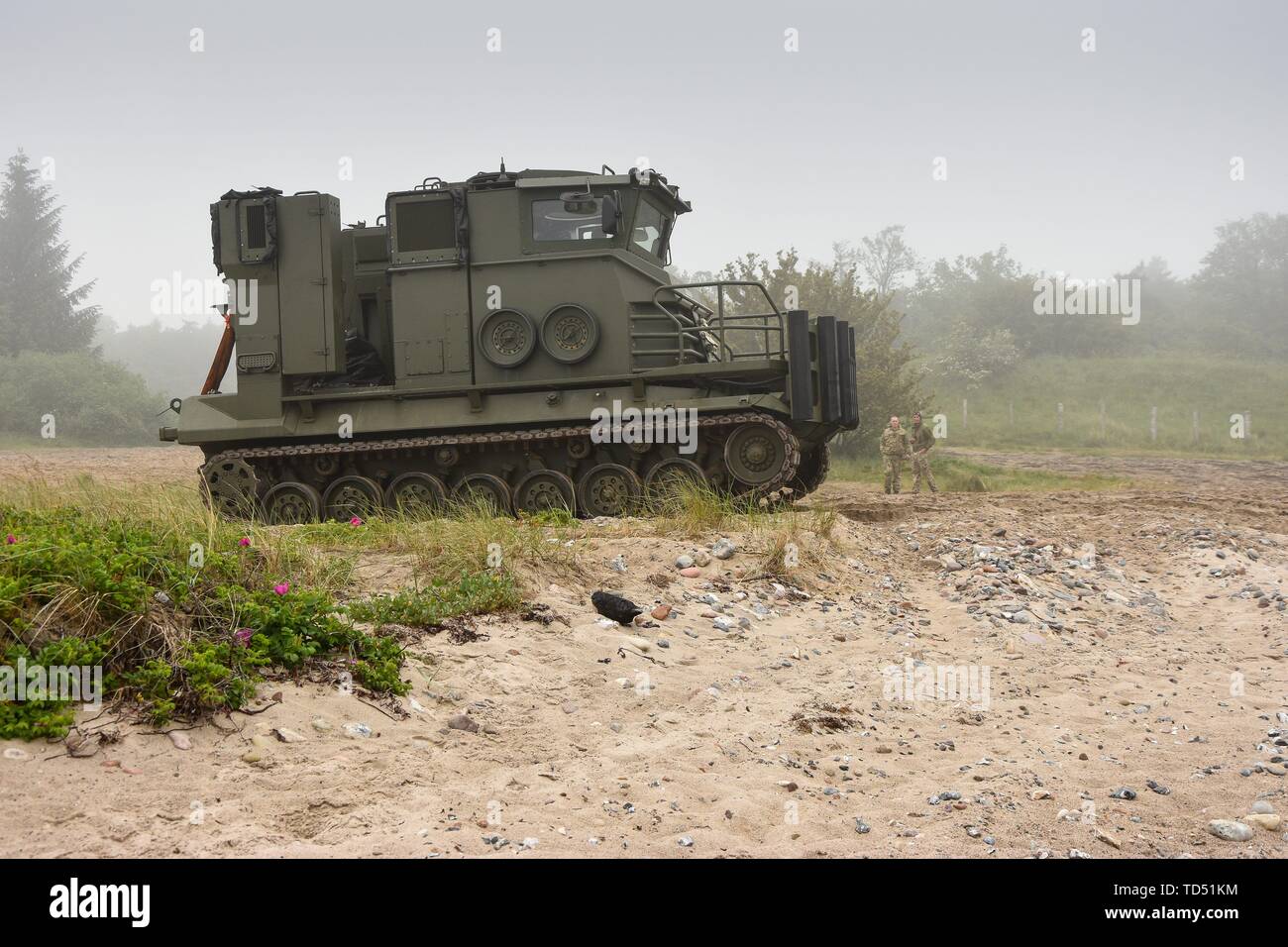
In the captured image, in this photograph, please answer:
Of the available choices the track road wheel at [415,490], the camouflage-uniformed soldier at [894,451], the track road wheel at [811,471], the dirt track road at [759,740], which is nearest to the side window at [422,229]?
the track road wheel at [415,490]

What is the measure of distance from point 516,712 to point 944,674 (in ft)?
9.00

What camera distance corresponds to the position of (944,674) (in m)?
6.66

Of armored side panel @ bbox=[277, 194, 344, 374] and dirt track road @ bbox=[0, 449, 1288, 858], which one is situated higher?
armored side panel @ bbox=[277, 194, 344, 374]

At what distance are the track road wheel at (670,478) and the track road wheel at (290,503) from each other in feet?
12.8

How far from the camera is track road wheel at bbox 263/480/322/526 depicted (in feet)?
41.8

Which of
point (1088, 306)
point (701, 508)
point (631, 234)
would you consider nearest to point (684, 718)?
point (701, 508)

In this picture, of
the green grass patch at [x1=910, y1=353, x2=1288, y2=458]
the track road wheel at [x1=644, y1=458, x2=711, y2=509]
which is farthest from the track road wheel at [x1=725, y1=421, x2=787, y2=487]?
the green grass patch at [x1=910, y1=353, x2=1288, y2=458]

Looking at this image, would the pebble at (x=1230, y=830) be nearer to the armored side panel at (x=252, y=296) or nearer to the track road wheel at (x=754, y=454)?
the track road wheel at (x=754, y=454)

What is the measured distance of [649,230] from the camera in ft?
43.1

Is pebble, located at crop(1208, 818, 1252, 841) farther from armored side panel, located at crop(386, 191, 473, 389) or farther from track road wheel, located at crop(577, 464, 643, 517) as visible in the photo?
armored side panel, located at crop(386, 191, 473, 389)

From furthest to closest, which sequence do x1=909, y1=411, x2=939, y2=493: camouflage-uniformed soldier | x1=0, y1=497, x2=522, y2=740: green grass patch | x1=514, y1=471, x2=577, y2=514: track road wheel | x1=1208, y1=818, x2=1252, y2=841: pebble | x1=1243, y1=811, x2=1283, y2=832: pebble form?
x1=909, y1=411, x2=939, y2=493: camouflage-uniformed soldier, x1=514, y1=471, x2=577, y2=514: track road wheel, x1=0, y1=497, x2=522, y2=740: green grass patch, x1=1243, y1=811, x2=1283, y2=832: pebble, x1=1208, y1=818, x2=1252, y2=841: pebble

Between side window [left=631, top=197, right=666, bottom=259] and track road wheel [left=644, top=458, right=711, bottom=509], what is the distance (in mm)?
2653

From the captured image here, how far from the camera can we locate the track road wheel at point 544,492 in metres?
12.2
